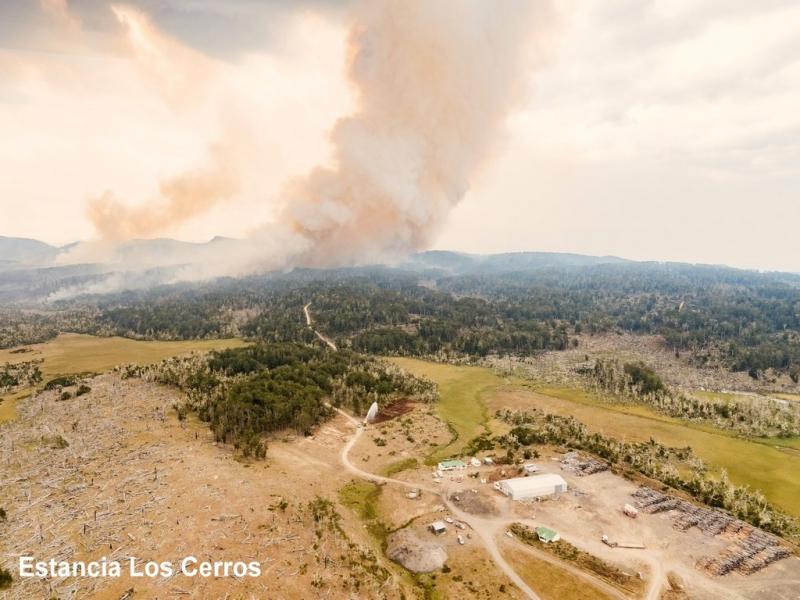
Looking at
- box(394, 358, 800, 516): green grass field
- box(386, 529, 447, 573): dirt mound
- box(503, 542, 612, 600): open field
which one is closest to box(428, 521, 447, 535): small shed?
box(386, 529, 447, 573): dirt mound

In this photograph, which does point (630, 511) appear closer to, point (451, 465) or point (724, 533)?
point (724, 533)

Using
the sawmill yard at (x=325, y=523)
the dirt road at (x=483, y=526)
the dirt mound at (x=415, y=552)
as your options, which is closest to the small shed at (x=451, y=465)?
the sawmill yard at (x=325, y=523)

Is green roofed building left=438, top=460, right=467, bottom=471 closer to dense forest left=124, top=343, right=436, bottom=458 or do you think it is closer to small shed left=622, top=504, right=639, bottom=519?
small shed left=622, top=504, right=639, bottom=519

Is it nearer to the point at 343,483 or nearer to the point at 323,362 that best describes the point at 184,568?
the point at 343,483

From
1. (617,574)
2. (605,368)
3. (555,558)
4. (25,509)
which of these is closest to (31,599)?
(25,509)

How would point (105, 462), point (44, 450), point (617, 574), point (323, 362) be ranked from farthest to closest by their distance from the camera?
point (323, 362) → point (44, 450) → point (105, 462) → point (617, 574)

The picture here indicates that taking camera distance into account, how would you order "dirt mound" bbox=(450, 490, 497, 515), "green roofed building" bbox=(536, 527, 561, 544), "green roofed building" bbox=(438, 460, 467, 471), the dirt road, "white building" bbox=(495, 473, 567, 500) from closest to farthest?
the dirt road
"green roofed building" bbox=(536, 527, 561, 544)
"dirt mound" bbox=(450, 490, 497, 515)
"white building" bbox=(495, 473, 567, 500)
"green roofed building" bbox=(438, 460, 467, 471)

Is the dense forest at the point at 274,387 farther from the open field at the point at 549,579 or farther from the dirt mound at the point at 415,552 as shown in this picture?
the open field at the point at 549,579
